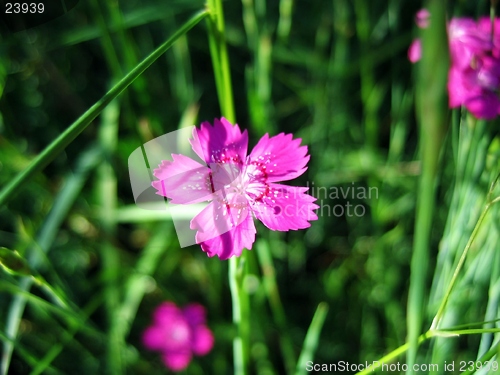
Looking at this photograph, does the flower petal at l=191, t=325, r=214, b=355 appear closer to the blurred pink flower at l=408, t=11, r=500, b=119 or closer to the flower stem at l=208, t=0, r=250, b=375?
the flower stem at l=208, t=0, r=250, b=375

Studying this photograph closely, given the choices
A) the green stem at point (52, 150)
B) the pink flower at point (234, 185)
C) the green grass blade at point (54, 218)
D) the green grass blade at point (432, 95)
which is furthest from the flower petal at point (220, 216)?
the green grass blade at point (54, 218)

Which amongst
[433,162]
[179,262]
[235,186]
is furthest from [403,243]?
[433,162]

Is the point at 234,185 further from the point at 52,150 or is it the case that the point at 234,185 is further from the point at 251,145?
the point at 251,145

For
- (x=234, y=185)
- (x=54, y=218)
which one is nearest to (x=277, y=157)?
(x=234, y=185)

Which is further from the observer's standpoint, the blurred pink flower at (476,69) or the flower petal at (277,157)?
the blurred pink flower at (476,69)

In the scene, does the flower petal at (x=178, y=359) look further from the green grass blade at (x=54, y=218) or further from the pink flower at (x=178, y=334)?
the green grass blade at (x=54, y=218)
